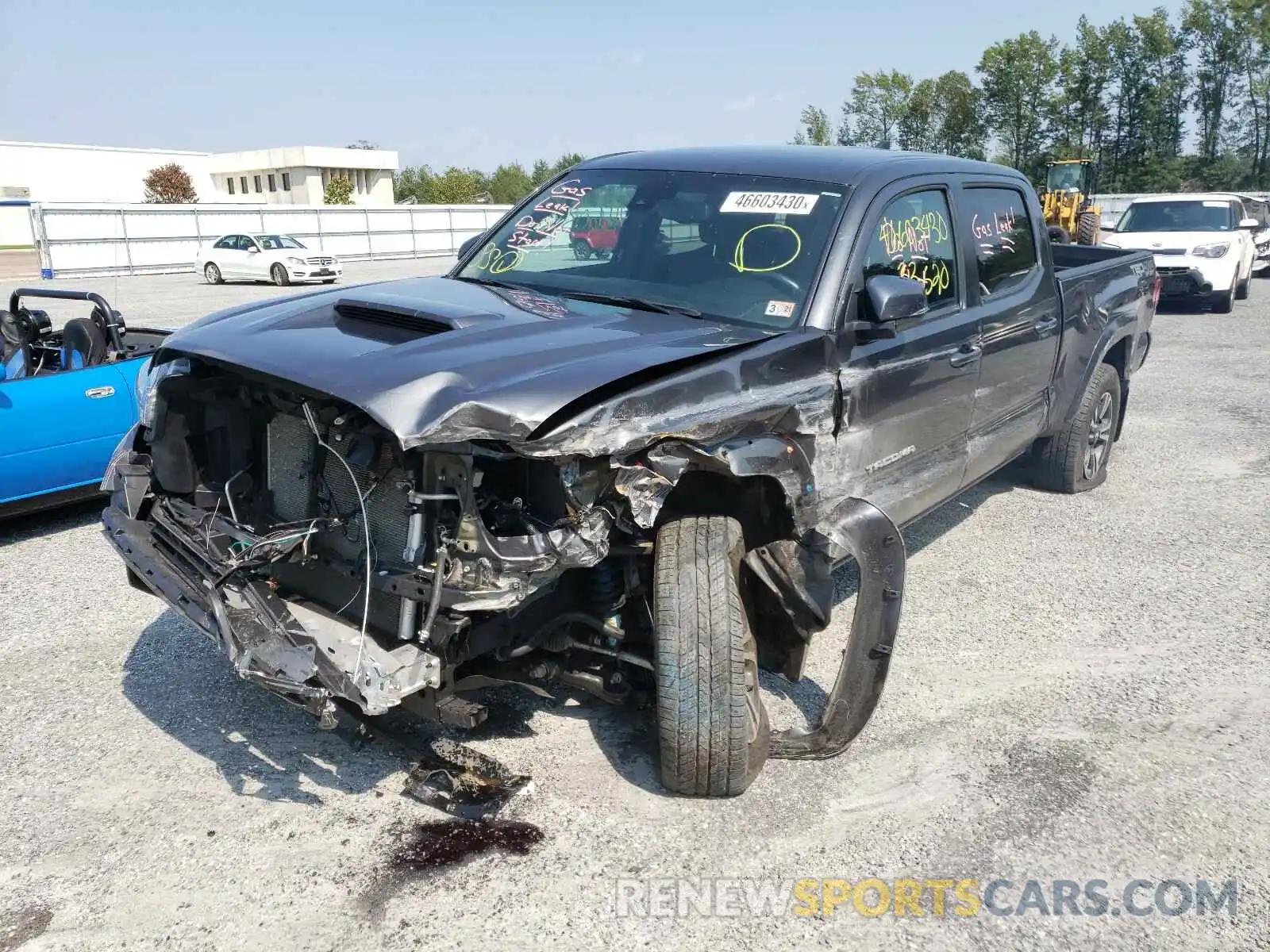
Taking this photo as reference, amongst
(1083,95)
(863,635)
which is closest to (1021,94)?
(1083,95)

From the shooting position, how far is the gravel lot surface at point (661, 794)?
263 cm

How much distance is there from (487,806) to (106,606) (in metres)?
2.62

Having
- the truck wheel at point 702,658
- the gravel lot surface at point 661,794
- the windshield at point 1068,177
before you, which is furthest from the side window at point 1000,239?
the windshield at point 1068,177

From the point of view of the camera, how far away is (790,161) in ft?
13.7

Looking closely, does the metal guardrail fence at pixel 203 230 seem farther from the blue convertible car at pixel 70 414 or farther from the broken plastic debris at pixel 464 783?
the broken plastic debris at pixel 464 783

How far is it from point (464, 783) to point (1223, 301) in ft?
53.0

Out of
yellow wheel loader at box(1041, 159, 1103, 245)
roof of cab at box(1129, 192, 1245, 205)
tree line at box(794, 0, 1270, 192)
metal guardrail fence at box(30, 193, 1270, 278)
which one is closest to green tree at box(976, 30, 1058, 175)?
tree line at box(794, 0, 1270, 192)

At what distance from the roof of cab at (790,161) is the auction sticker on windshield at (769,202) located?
0.12 meters

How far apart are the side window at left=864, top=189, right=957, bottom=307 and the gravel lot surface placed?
1538mm

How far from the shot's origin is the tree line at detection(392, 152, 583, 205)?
6669 centimetres

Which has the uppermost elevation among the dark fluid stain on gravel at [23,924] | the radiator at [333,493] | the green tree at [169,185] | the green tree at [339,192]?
the green tree at [169,185]

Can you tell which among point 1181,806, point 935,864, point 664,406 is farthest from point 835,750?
point 664,406

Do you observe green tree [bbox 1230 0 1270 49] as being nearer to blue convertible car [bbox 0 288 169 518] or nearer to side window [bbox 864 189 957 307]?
side window [bbox 864 189 957 307]

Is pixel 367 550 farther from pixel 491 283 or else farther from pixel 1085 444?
pixel 1085 444
